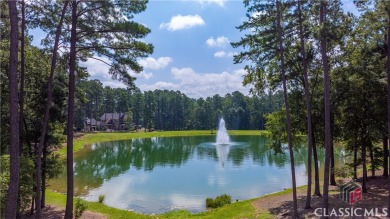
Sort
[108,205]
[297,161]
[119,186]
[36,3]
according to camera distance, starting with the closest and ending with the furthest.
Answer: [36,3], [108,205], [119,186], [297,161]

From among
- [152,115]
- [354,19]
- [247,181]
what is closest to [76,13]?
[354,19]

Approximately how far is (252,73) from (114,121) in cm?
9273

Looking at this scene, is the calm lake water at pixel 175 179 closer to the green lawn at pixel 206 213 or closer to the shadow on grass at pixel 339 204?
the green lawn at pixel 206 213

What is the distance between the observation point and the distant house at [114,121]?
3996 inches

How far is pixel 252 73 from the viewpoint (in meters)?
14.6

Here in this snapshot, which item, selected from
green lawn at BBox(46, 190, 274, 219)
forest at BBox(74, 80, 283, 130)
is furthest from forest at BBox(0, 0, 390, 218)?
forest at BBox(74, 80, 283, 130)

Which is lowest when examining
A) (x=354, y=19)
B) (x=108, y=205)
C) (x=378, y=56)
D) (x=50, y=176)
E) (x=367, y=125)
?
(x=108, y=205)

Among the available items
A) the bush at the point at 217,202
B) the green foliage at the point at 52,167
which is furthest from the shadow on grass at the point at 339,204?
the green foliage at the point at 52,167

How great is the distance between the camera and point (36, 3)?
1221 centimetres

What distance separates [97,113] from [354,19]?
4080 inches

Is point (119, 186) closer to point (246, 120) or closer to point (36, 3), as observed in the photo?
point (36, 3)

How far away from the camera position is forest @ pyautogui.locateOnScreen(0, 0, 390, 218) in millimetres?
12016

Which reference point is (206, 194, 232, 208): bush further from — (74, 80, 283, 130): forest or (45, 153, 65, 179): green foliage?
(74, 80, 283, 130): forest

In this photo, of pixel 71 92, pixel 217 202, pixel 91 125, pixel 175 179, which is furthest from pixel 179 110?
pixel 71 92
